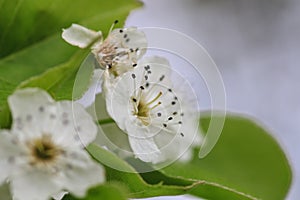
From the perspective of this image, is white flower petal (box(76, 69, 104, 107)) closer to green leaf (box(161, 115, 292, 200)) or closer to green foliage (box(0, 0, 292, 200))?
green foliage (box(0, 0, 292, 200))

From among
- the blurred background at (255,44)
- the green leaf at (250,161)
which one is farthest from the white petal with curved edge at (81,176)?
the blurred background at (255,44)

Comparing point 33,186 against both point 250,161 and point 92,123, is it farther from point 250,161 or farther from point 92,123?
point 250,161

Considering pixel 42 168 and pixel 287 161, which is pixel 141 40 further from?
pixel 287 161

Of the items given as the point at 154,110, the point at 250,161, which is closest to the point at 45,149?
the point at 154,110

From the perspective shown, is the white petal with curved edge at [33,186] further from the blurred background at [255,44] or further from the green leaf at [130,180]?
the blurred background at [255,44]

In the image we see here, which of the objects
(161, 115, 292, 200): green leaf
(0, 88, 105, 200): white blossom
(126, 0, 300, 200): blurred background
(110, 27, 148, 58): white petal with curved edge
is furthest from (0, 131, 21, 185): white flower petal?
(126, 0, 300, 200): blurred background
